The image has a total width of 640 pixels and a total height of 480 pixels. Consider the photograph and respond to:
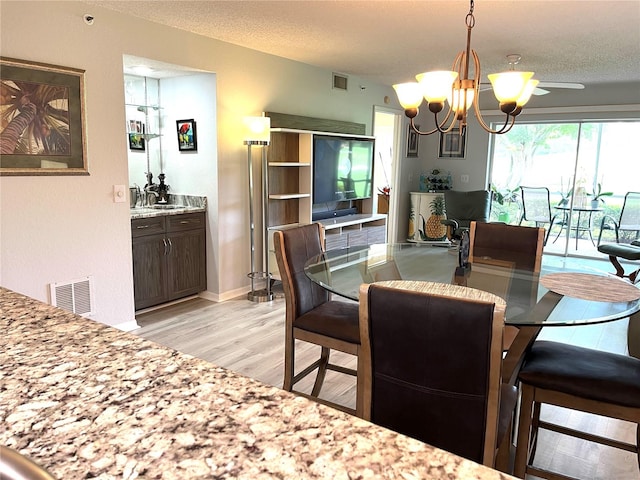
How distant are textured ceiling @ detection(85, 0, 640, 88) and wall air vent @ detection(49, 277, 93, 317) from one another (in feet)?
6.41

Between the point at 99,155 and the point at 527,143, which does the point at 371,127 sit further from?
the point at 99,155

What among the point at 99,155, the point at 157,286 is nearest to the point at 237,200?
the point at 157,286

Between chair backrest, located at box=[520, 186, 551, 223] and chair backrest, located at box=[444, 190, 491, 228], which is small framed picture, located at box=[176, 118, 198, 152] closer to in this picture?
chair backrest, located at box=[444, 190, 491, 228]

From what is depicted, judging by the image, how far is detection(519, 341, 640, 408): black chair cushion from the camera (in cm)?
172

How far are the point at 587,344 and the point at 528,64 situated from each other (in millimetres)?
2935

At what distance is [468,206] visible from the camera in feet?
20.6

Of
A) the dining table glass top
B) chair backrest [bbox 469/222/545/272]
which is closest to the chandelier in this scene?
chair backrest [bbox 469/222/545/272]

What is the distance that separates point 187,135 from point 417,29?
227 cm

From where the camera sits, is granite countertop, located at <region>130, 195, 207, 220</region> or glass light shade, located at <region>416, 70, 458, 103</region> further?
granite countertop, located at <region>130, 195, 207, 220</region>

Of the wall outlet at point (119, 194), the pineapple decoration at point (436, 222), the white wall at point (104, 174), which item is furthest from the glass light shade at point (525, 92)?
the pineapple decoration at point (436, 222)

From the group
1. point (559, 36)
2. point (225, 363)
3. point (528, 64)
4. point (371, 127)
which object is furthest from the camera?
point (371, 127)

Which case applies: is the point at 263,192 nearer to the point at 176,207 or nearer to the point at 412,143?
the point at 176,207

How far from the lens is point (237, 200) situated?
180 inches

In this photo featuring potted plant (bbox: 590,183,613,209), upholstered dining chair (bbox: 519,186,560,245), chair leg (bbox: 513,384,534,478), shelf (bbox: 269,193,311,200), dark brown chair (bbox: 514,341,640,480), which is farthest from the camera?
upholstered dining chair (bbox: 519,186,560,245)
